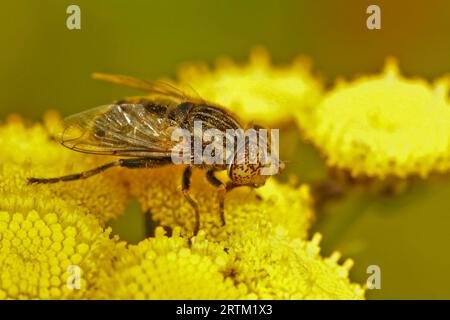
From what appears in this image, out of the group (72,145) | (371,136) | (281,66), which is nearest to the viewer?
(72,145)

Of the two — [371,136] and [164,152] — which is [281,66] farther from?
[164,152]

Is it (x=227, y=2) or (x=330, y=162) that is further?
(x=227, y=2)

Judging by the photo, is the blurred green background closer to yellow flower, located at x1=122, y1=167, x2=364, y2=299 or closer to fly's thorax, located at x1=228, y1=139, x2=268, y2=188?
yellow flower, located at x1=122, y1=167, x2=364, y2=299

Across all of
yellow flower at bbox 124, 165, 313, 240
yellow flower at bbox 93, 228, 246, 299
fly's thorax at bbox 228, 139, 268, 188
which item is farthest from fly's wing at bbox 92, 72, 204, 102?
yellow flower at bbox 93, 228, 246, 299

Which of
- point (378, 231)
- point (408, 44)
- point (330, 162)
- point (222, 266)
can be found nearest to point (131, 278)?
point (222, 266)

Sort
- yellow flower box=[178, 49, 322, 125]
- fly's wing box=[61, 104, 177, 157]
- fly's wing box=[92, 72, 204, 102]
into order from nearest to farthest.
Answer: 1. fly's wing box=[61, 104, 177, 157]
2. fly's wing box=[92, 72, 204, 102]
3. yellow flower box=[178, 49, 322, 125]

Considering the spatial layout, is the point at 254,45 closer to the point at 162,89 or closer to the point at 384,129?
the point at 384,129
